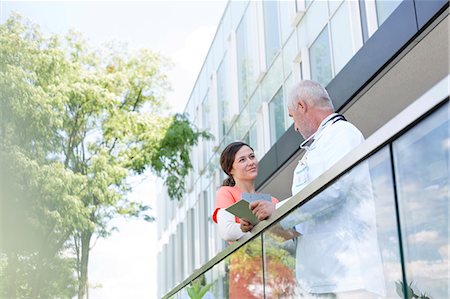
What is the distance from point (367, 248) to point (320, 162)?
701mm

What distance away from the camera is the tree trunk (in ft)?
60.8

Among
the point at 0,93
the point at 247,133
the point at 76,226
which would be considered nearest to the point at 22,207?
the point at 76,226

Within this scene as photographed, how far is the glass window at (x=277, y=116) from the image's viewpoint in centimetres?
1470

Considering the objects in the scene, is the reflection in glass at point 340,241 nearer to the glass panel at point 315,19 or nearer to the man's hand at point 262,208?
the man's hand at point 262,208

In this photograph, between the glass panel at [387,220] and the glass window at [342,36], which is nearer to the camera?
the glass panel at [387,220]

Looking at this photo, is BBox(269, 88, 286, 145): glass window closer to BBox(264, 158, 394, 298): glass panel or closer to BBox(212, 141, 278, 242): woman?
BBox(212, 141, 278, 242): woman

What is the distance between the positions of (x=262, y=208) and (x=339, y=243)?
2.41 feet

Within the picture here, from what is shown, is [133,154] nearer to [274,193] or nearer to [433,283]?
[274,193]

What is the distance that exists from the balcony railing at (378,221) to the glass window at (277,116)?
37.7 feet

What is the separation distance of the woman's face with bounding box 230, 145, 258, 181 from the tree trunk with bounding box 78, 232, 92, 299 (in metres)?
15.0

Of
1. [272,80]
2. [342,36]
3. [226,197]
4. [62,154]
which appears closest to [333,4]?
[342,36]

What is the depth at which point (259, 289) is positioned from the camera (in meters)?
3.43

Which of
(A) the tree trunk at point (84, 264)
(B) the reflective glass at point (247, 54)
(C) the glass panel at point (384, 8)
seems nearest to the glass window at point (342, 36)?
(C) the glass panel at point (384, 8)

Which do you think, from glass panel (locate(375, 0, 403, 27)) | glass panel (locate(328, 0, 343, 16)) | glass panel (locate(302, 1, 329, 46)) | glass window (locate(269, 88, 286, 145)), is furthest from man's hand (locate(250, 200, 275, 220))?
glass window (locate(269, 88, 286, 145))
